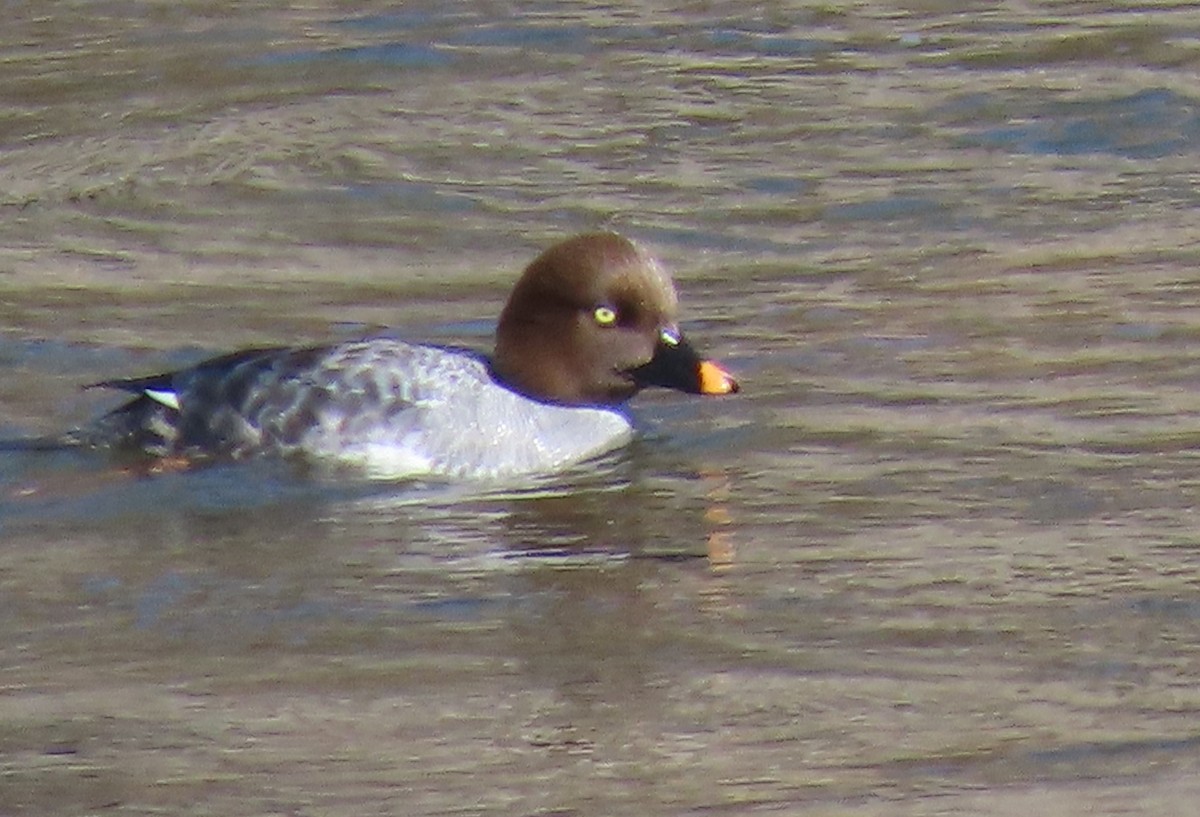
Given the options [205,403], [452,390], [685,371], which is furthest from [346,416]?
[685,371]

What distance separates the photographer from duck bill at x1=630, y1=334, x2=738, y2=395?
9195 millimetres

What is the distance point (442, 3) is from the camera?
14.5m

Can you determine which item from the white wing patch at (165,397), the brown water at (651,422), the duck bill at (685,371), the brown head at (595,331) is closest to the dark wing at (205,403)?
the white wing patch at (165,397)

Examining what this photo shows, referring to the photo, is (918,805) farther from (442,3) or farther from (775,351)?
(442,3)

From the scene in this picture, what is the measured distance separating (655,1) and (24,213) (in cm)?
403

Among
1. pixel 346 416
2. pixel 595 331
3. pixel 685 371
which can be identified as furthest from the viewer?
pixel 595 331

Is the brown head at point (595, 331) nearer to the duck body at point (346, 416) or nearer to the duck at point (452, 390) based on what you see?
the duck at point (452, 390)

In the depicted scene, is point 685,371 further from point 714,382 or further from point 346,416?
point 346,416

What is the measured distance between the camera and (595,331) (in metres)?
9.37

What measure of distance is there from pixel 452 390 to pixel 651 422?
0.84 meters

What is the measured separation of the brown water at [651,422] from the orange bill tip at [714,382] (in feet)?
0.62

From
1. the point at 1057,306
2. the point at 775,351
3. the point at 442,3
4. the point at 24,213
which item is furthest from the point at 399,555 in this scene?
the point at 442,3

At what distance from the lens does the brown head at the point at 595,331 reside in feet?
30.3

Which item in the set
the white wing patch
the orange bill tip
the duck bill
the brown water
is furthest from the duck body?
the orange bill tip
